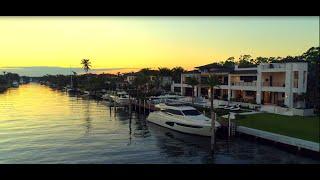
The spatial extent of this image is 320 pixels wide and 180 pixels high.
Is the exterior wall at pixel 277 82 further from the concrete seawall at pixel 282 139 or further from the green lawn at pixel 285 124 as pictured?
the concrete seawall at pixel 282 139

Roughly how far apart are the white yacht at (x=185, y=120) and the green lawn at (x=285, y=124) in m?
2.08

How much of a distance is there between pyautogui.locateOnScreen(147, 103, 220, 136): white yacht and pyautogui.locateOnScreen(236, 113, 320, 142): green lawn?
2.08 meters

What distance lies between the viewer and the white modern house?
27.4 meters

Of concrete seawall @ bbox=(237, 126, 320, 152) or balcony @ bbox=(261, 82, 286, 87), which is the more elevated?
balcony @ bbox=(261, 82, 286, 87)

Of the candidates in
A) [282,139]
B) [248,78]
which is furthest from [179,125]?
[248,78]

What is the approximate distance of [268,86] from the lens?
30688mm

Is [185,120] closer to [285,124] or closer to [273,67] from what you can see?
[285,124]

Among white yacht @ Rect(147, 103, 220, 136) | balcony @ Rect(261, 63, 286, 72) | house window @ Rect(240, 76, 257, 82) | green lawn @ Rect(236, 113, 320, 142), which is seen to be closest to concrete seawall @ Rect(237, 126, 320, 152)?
green lawn @ Rect(236, 113, 320, 142)

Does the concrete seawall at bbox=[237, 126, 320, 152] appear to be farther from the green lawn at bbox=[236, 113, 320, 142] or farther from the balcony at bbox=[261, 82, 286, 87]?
the balcony at bbox=[261, 82, 286, 87]
